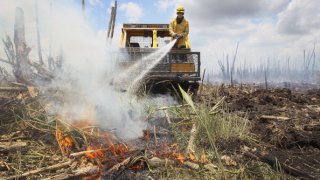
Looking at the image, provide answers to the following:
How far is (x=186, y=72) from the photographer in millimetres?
9992

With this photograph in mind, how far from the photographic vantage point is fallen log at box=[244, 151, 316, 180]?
4.32 metres

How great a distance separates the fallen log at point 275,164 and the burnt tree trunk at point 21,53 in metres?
5.60

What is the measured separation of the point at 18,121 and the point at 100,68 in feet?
10.1

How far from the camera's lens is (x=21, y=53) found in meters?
8.74

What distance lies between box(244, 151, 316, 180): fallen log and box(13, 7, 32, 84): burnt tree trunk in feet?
18.4

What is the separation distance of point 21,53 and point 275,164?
6.87m

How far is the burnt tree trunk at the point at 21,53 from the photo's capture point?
27.6ft

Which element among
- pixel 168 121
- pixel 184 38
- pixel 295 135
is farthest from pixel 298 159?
pixel 184 38

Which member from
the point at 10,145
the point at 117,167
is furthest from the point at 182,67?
the point at 117,167

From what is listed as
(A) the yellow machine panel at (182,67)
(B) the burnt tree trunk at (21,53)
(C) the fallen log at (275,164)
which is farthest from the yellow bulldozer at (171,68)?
(C) the fallen log at (275,164)

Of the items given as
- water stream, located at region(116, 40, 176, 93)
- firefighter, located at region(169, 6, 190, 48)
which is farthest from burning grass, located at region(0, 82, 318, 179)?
firefighter, located at region(169, 6, 190, 48)

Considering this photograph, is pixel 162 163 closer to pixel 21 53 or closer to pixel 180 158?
pixel 180 158

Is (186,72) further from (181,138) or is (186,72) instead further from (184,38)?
(181,138)

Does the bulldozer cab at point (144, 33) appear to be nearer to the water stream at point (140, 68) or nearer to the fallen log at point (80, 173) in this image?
the water stream at point (140, 68)
